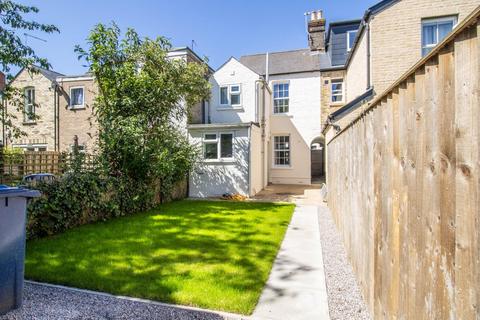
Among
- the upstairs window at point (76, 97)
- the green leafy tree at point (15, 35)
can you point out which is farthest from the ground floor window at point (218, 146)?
the upstairs window at point (76, 97)

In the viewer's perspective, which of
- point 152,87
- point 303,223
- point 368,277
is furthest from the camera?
point 152,87

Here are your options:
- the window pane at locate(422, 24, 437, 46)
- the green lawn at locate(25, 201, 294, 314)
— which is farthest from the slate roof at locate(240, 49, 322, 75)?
the green lawn at locate(25, 201, 294, 314)

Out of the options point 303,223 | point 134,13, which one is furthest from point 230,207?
point 134,13

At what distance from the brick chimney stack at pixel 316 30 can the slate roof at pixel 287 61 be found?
80 cm

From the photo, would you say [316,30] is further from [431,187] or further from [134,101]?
[431,187]

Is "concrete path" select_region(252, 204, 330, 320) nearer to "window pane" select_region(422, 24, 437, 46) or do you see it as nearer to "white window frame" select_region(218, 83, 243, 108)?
"window pane" select_region(422, 24, 437, 46)

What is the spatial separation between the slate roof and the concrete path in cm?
1438

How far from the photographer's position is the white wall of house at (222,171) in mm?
12626

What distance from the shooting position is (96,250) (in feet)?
17.0

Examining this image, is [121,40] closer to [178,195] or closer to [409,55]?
[178,195]

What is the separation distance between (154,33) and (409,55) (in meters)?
9.84

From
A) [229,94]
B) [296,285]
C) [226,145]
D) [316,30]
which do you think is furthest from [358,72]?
[296,285]

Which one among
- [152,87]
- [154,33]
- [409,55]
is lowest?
[152,87]

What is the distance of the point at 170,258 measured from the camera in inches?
189
